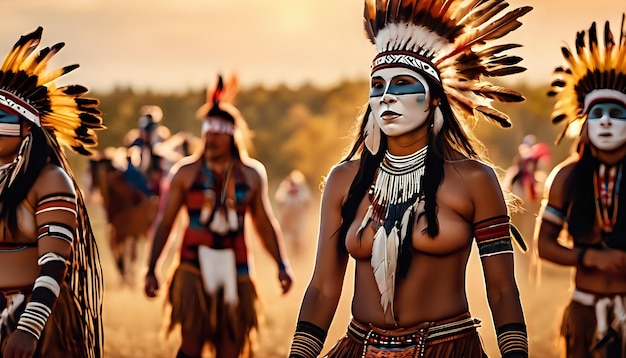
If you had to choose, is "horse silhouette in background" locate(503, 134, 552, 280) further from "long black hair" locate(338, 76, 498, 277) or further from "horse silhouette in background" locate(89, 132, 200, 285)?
"long black hair" locate(338, 76, 498, 277)

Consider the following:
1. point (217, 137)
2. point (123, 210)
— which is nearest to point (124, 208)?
point (123, 210)

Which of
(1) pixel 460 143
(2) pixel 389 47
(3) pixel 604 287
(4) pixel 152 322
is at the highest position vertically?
(2) pixel 389 47

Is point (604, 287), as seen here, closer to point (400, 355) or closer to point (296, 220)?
point (400, 355)

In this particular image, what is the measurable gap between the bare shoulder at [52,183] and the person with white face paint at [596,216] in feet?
9.51

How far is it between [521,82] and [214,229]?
31473 mm

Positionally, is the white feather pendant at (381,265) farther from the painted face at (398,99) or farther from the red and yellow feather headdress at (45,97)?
the red and yellow feather headdress at (45,97)

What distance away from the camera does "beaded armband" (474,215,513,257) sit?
5.75 meters

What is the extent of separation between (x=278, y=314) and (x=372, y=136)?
9.43 m

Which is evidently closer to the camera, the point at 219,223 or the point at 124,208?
the point at 219,223

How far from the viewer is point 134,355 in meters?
12.3

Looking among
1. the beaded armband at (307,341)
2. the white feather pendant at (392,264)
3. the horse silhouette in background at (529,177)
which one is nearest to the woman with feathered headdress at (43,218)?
the beaded armband at (307,341)

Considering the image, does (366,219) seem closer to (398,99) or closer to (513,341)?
(398,99)

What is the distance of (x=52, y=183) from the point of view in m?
6.95

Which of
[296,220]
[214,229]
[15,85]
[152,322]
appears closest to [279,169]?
[296,220]
